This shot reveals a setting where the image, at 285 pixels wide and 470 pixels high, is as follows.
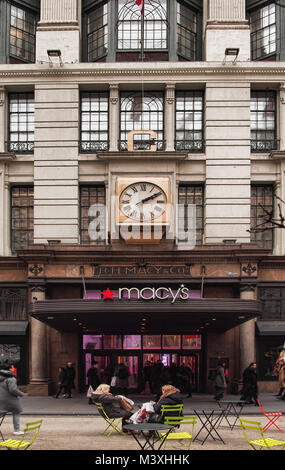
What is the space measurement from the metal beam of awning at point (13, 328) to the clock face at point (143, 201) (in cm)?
666

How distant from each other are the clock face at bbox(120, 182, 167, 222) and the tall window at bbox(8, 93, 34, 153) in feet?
17.1

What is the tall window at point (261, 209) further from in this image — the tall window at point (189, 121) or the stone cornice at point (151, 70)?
the stone cornice at point (151, 70)


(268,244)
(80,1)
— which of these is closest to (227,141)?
(268,244)

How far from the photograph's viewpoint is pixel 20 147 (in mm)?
31406

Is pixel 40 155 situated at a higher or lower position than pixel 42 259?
higher

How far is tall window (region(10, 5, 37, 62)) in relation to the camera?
32094 millimetres

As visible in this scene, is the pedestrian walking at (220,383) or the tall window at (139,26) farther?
the tall window at (139,26)

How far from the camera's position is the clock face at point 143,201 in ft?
97.1

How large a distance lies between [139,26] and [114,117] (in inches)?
182

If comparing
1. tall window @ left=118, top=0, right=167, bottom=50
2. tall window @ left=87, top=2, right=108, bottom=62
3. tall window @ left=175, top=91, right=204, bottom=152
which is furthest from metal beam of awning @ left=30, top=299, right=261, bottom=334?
tall window @ left=118, top=0, right=167, bottom=50

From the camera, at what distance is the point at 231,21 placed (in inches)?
1226

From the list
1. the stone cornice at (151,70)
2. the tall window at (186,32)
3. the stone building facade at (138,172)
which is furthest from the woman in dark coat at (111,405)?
the tall window at (186,32)

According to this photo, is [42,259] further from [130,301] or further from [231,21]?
[231,21]

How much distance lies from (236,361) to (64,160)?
1180 cm
